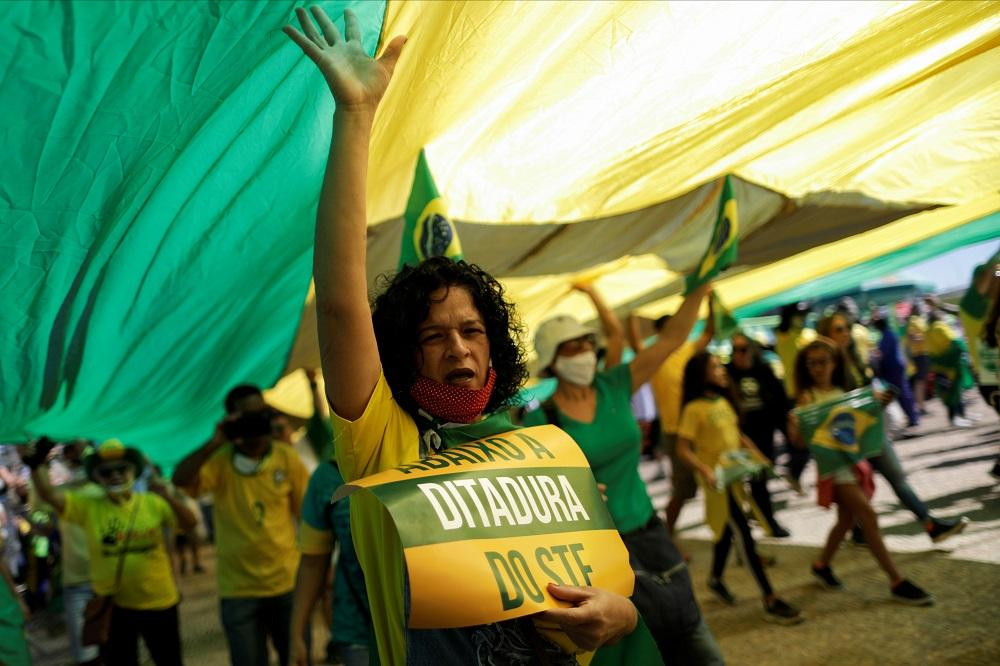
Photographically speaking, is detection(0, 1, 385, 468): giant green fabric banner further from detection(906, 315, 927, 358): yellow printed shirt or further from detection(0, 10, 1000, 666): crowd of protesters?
detection(906, 315, 927, 358): yellow printed shirt

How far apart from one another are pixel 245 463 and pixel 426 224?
6.29 feet

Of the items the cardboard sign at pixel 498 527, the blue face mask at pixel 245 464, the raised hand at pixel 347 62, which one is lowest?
the cardboard sign at pixel 498 527

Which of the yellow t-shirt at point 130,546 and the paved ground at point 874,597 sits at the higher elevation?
the yellow t-shirt at point 130,546

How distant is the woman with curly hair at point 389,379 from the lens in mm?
1564

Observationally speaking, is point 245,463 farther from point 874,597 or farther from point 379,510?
point 874,597

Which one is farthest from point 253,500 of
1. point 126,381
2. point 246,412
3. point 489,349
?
point 489,349

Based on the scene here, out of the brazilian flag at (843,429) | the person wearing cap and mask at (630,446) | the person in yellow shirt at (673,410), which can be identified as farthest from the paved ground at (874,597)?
the person wearing cap and mask at (630,446)

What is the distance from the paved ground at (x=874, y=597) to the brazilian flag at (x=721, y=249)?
233 centimetres

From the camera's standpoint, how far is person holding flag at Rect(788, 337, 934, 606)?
18.4 ft

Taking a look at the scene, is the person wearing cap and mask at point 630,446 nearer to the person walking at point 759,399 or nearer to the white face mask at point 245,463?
the white face mask at point 245,463

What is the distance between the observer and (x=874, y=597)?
5.70 meters

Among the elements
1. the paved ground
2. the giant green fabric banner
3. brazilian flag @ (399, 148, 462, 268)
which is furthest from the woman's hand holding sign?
the paved ground

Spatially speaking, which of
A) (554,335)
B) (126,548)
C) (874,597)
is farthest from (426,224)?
(874,597)

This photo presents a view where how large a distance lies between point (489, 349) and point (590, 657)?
0.70 meters
